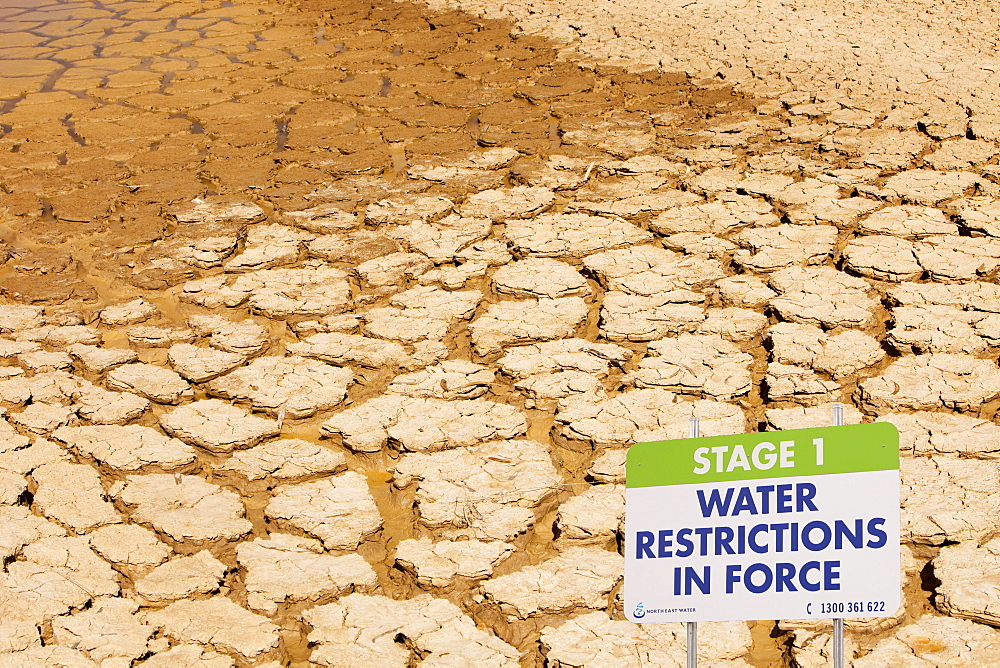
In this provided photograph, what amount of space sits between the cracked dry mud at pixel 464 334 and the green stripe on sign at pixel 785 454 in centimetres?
58

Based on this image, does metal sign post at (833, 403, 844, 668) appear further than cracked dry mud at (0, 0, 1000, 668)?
No

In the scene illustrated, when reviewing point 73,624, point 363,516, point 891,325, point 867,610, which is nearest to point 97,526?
point 73,624

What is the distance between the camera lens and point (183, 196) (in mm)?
4582

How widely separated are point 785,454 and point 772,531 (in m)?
0.12

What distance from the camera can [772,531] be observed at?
63.9 inches

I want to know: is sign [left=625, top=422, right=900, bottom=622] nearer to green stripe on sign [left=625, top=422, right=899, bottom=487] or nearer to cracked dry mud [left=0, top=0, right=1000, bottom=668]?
green stripe on sign [left=625, top=422, right=899, bottom=487]

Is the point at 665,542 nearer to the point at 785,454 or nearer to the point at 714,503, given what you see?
the point at 714,503

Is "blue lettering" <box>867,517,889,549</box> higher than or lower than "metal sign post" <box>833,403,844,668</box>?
higher

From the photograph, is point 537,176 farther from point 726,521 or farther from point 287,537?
point 726,521

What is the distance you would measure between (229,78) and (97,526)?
4349 millimetres

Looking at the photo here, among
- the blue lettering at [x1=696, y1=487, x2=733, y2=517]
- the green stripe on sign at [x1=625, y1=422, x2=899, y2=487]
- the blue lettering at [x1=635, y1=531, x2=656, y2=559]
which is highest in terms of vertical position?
the green stripe on sign at [x1=625, y1=422, x2=899, y2=487]

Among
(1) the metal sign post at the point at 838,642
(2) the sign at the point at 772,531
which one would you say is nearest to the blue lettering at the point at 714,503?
(2) the sign at the point at 772,531

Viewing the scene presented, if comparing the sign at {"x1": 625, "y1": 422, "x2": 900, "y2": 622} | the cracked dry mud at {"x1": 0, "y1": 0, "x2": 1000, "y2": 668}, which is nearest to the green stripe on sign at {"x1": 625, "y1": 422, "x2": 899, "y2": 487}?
the sign at {"x1": 625, "y1": 422, "x2": 900, "y2": 622}

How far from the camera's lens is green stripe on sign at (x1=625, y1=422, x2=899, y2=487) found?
5.34 ft
